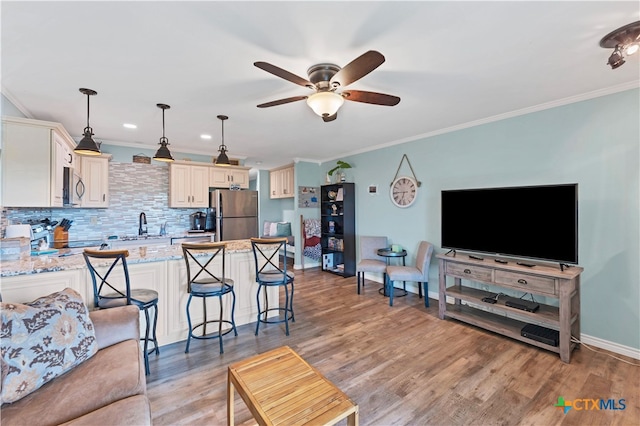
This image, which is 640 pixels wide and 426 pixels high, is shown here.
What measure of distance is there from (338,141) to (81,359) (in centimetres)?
397

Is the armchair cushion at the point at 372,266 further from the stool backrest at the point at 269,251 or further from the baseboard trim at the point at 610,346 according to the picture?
the baseboard trim at the point at 610,346

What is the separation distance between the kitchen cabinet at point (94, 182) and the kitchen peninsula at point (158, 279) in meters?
1.00

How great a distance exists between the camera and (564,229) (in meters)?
2.54

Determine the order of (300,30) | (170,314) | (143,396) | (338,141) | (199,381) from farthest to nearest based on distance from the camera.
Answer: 1. (338,141)
2. (170,314)
3. (199,381)
4. (300,30)
5. (143,396)

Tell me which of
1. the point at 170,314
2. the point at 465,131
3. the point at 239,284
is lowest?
the point at 170,314

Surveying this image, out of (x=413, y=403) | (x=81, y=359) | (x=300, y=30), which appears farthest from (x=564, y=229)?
(x=81, y=359)

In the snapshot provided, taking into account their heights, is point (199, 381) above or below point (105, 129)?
below

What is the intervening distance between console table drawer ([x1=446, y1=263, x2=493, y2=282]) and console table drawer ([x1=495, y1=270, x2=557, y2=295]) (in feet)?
0.31

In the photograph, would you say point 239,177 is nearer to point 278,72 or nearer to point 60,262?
point 60,262

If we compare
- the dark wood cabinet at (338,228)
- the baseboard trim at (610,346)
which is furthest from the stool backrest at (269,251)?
the baseboard trim at (610,346)

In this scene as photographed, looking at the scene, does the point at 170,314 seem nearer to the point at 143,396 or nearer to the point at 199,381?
the point at 199,381

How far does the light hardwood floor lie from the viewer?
71.4 inches

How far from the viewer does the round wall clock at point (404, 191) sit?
14.0ft

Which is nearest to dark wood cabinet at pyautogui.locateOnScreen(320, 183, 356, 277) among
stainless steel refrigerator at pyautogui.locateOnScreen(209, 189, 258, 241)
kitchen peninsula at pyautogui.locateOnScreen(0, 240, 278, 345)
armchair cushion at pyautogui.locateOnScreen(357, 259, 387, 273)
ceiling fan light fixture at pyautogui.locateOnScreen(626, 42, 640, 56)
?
armchair cushion at pyautogui.locateOnScreen(357, 259, 387, 273)
